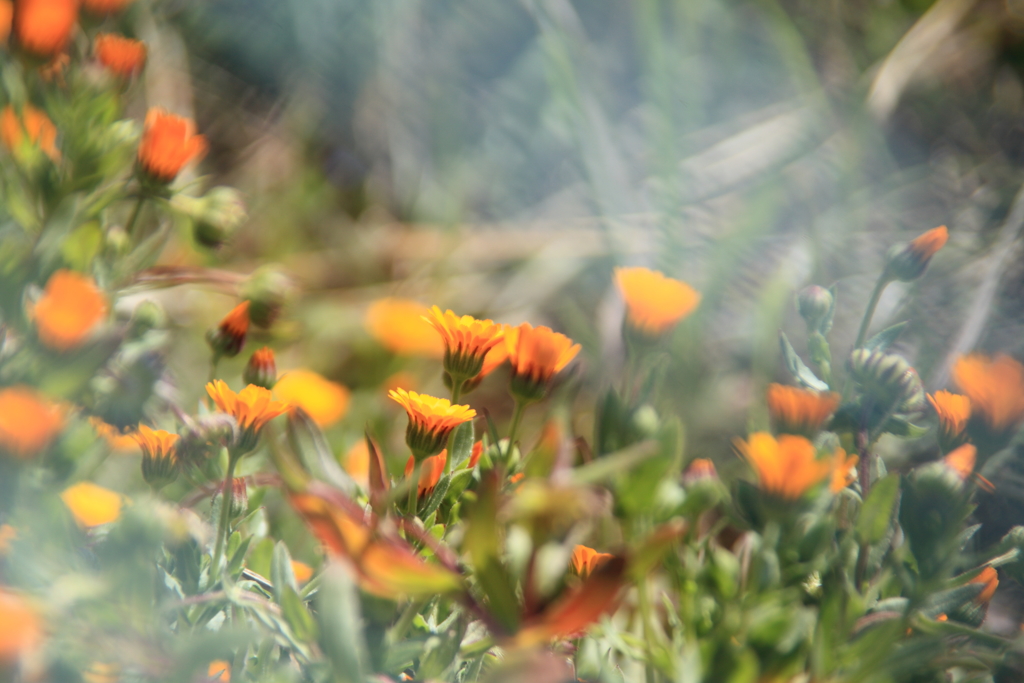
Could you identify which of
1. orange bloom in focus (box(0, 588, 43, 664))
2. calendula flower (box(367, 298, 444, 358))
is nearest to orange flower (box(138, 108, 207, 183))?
orange bloom in focus (box(0, 588, 43, 664))

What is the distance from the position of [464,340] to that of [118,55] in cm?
32

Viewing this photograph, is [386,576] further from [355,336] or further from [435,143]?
[435,143]

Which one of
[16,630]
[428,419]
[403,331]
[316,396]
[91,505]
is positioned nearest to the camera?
[16,630]

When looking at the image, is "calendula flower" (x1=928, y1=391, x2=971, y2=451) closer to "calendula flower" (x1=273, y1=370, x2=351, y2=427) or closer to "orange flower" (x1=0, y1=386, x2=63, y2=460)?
"orange flower" (x1=0, y1=386, x2=63, y2=460)

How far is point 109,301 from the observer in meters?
0.42

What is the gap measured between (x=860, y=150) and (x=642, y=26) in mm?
318

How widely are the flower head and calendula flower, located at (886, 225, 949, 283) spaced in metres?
0.22

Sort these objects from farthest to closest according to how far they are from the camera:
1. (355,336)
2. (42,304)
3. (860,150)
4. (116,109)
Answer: (355,336)
(860,150)
(116,109)
(42,304)

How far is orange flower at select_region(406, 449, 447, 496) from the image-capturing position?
305 millimetres

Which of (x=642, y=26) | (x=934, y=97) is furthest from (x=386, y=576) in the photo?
(x=934, y=97)

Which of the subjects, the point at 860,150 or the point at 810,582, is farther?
the point at 860,150

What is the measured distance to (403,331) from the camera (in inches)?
38.7

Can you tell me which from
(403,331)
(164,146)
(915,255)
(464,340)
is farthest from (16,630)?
(403,331)

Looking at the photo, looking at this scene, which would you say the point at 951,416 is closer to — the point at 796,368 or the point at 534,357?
the point at 796,368
